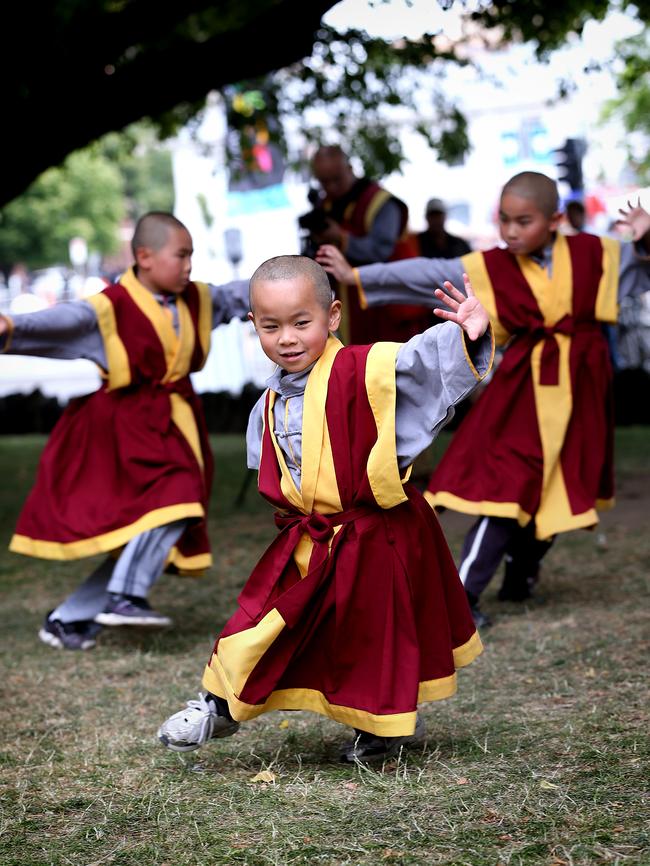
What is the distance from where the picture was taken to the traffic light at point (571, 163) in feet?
46.5

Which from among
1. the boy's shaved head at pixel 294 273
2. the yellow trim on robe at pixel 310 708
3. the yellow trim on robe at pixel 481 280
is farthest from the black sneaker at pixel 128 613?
the boy's shaved head at pixel 294 273

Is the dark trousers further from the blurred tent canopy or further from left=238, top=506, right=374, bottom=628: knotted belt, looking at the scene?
the blurred tent canopy

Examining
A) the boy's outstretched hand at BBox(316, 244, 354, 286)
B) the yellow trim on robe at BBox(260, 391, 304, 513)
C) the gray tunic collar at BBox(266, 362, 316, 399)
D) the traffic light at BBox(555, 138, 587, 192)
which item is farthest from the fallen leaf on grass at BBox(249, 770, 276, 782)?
the traffic light at BBox(555, 138, 587, 192)

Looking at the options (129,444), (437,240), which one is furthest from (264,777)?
(437,240)

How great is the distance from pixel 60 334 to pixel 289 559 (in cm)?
200

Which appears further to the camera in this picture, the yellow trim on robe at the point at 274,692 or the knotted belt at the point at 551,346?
the knotted belt at the point at 551,346

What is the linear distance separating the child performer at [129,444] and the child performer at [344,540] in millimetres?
1613

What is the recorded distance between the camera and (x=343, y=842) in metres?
2.70

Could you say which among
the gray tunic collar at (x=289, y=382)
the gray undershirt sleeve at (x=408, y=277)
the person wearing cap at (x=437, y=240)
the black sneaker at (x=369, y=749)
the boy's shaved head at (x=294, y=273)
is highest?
the person wearing cap at (x=437, y=240)

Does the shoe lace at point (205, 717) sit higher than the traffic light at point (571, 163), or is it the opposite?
the traffic light at point (571, 163)

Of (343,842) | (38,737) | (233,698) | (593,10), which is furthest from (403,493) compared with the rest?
(593,10)

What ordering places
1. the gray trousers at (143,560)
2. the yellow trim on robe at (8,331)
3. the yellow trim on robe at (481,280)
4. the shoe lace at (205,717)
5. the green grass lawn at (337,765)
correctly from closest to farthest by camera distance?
→ the green grass lawn at (337,765), the shoe lace at (205,717), the yellow trim on robe at (8,331), the gray trousers at (143,560), the yellow trim on robe at (481,280)

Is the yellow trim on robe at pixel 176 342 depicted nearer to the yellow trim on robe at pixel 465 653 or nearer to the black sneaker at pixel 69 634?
A: the black sneaker at pixel 69 634

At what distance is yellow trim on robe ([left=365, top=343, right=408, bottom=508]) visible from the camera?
3.20m
